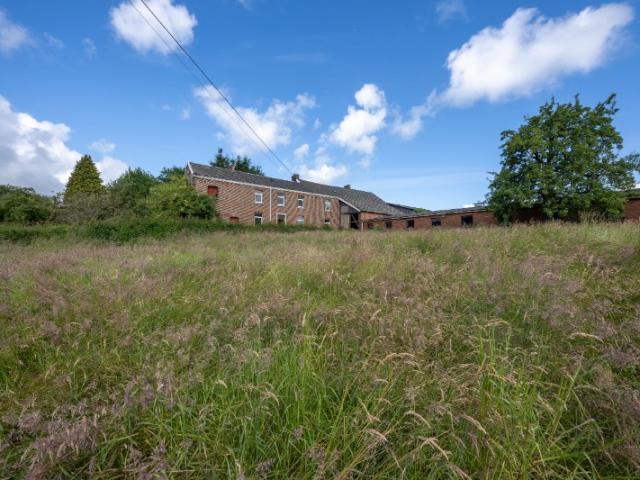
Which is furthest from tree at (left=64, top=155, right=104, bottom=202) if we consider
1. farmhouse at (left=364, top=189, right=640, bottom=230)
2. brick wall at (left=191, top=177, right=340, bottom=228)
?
farmhouse at (left=364, top=189, right=640, bottom=230)

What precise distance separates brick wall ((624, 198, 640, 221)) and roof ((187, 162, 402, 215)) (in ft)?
86.2

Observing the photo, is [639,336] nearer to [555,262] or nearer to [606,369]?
[606,369]

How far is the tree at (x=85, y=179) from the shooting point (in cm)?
4606

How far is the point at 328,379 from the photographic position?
1809mm

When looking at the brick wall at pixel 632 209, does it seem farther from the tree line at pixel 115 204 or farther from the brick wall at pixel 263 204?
the tree line at pixel 115 204

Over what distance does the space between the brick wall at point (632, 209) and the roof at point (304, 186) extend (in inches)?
1034

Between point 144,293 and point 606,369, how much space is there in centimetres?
387

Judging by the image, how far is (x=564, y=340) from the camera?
6.82ft

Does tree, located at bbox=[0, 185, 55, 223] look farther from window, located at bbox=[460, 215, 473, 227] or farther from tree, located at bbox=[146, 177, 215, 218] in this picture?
window, located at bbox=[460, 215, 473, 227]

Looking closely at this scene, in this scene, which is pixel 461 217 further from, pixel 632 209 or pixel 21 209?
pixel 21 209

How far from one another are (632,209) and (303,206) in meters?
32.2

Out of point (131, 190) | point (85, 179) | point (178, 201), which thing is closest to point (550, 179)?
point (178, 201)

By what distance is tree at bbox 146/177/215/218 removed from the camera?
25.4 m

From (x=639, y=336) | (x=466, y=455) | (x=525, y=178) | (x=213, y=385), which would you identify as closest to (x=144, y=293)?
(x=213, y=385)
